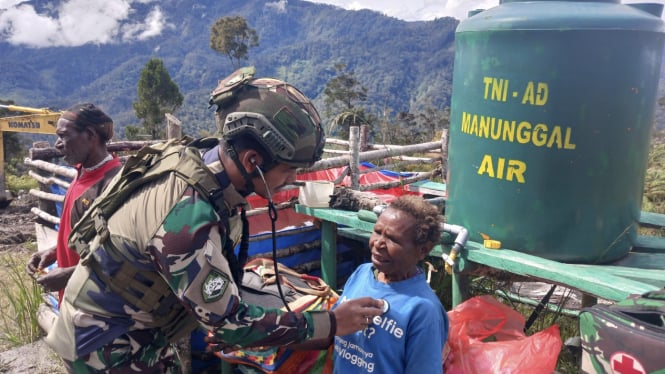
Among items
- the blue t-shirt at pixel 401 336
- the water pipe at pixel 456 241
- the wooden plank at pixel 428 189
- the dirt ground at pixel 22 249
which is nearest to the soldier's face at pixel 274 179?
the blue t-shirt at pixel 401 336

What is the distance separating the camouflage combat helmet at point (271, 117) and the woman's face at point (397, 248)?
1.67 feet

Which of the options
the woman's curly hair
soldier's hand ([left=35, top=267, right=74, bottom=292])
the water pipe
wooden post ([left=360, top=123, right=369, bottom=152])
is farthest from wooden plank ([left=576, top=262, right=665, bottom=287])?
wooden post ([left=360, top=123, right=369, bottom=152])

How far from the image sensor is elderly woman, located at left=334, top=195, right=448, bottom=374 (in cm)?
193

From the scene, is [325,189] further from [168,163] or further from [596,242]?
[168,163]

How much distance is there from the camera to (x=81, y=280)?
5.95ft

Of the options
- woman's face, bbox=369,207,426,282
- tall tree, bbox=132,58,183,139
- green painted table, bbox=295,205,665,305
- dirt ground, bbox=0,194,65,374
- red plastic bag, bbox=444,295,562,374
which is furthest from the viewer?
tall tree, bbox=132,58,183,139

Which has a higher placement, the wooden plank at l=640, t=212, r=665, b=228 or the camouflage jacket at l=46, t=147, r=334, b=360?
the camouflage jacket at l=46, t=147, r=334, b=360

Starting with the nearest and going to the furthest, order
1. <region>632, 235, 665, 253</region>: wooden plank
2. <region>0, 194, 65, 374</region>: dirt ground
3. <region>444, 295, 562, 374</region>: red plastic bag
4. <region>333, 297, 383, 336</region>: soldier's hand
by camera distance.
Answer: <region>333, 297, 383, 336</region>: soldier's hand
<region>444, 295, 562, 374</region>: red plastic bag
<region>632, 235, 665, 253</region>: wooden plank
<region>0, 194, 65, 374</region>: dirt ground

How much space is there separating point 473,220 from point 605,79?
0.90 metres

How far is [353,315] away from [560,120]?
4.41ft

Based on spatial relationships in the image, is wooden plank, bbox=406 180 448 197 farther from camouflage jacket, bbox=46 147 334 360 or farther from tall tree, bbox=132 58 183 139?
tall tree, bbox=132 58 183 139

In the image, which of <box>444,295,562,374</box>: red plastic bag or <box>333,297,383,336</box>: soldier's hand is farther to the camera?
<box>444,295,562,374</box>: red plastic bag

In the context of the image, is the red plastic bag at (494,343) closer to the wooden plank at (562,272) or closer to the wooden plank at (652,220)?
the wooden plank at (562,272)

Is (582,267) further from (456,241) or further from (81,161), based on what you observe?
(81,161)
